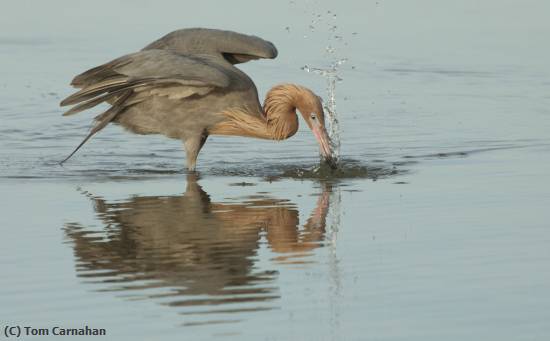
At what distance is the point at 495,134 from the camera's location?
1488cm

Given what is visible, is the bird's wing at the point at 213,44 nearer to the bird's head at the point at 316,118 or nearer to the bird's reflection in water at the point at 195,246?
the bird's head at the point at 316,118

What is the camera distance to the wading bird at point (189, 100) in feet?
40.8

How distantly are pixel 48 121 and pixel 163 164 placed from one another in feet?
9.58

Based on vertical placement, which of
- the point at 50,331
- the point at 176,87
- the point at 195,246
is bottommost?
the point at 50,331

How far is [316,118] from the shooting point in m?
12.8

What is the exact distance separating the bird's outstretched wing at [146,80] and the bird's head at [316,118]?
76 cm

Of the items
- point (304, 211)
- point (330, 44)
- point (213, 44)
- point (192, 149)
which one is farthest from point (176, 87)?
point (330, 44)

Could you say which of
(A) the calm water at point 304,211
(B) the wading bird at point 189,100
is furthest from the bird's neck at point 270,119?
(A) the calm water at point 304,211

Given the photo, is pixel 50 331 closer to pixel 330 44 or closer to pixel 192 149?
pixel 192 149

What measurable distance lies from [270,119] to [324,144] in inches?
30.9

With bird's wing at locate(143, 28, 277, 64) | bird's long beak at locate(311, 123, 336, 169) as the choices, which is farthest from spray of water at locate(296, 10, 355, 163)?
bird's long beak at locate(311, 123, 336, 169)

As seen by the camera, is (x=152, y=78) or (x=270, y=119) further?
(x=270, y=119)

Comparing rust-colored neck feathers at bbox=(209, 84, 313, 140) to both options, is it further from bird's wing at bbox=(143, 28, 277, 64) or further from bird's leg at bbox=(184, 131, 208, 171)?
bird's wing at bbox=(143, 28, 277, 64)

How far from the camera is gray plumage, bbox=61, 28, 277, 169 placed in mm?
12422
